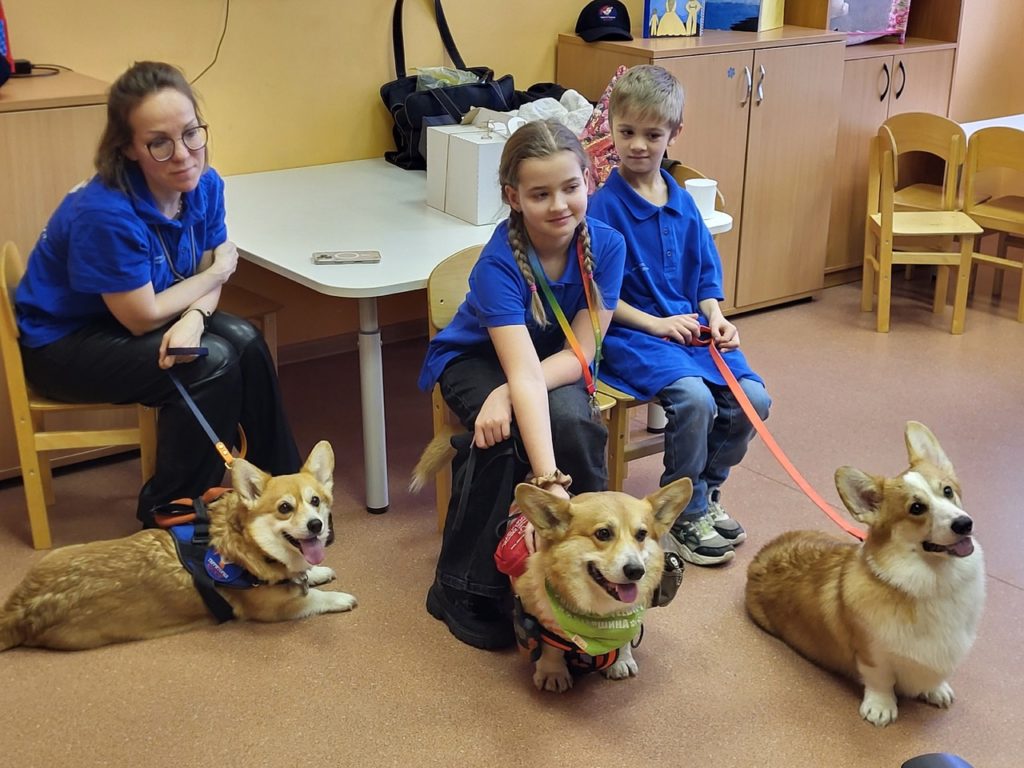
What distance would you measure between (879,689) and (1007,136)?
8.43 ft

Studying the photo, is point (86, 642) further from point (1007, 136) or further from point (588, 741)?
point (1007, 136)

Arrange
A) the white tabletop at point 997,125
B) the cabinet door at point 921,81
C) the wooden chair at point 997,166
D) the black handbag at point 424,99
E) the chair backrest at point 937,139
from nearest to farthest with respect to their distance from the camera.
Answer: the black handbag at point 424,99, the wooden chair at point 997,166, the chair backrest at point 937,139, the white tabletop at point 997,125, the cabinet door at point 921,81

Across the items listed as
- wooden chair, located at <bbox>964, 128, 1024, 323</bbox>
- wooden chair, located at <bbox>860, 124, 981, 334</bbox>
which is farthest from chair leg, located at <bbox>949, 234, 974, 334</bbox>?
wooden chair, located at <bbox>964, 128, 1024, 323</bbox>

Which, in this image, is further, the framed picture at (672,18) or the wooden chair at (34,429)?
the framed picture at (672,18)

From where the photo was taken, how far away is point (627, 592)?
185 centimetres

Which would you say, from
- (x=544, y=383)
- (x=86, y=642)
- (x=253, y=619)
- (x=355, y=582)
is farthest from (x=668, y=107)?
(x=86, y=642)

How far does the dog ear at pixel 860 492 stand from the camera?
195 cm

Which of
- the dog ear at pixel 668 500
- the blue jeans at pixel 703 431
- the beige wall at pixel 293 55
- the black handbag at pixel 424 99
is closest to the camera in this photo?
the dog ear at pixel 668 500

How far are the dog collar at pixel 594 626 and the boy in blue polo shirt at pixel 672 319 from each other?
0.55 m

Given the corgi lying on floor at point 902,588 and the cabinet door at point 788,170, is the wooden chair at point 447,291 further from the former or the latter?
Result: the cabinet door at point 788,170

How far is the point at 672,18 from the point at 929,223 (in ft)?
3.86

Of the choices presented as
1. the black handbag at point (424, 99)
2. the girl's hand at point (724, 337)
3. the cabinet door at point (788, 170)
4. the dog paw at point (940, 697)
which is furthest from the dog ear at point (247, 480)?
the cabinet door at point (788, 170)

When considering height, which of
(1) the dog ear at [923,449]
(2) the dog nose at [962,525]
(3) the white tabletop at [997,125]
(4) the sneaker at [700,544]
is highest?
A: (3) the white tabletop at [997,125]

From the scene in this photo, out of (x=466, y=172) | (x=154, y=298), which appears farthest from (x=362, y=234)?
(x=154, y=298)
